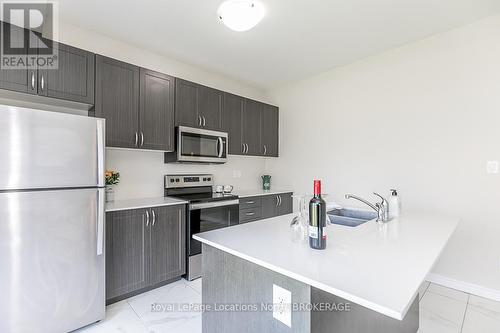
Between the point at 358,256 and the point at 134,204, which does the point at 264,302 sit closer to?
the point at 358,256

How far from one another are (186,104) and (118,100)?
0.77 m

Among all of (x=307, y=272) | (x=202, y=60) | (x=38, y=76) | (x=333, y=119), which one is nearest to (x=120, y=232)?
(x=38, y=76)

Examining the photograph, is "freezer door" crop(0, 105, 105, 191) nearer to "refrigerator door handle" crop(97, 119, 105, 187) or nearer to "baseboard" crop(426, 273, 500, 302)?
"refrigerator door handle" crop(97, 119, 105, 187)

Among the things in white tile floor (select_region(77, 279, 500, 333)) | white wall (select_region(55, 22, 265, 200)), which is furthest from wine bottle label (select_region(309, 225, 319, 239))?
white wall (select_region(55, 22, 265, 200))

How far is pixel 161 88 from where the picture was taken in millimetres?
2803

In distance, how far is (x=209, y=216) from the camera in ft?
9.46

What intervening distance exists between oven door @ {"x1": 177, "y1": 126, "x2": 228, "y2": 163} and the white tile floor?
1454 millimetres

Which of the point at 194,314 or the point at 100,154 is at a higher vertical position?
the point at 100,154

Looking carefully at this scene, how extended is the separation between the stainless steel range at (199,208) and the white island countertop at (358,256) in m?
1.23

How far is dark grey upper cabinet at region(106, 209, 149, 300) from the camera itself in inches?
86.3

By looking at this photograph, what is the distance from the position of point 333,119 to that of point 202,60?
1.96 m

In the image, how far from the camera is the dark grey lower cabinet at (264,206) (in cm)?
335

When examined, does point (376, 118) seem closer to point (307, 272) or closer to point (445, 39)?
point (445, 39)
